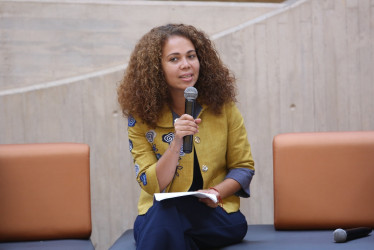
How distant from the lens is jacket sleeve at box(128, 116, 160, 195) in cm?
215

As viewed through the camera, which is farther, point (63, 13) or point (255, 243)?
point (63, 13)

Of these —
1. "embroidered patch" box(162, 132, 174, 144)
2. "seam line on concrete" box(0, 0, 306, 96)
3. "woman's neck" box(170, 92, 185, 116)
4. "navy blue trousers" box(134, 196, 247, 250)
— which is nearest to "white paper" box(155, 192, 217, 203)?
"navy blue trousers" box(134, 196, 247, 250)

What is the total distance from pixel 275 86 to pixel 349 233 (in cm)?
141

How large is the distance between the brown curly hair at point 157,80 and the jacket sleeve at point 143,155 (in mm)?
42

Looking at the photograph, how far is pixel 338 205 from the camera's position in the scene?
2422 millimetres

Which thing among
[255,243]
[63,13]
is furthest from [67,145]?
[63,13]

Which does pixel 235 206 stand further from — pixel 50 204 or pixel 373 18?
pixel 373 18

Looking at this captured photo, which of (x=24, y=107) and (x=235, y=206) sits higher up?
(x=24, y=107)

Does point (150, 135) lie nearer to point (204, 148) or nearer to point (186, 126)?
point (204, 148)

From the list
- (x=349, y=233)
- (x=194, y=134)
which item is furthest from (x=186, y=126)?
(x=349, y=233)

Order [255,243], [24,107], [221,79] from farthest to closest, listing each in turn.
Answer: [24,107]
[221,79]
[255,243]

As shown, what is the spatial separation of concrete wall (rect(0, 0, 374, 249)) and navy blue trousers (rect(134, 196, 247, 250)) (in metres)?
1.20

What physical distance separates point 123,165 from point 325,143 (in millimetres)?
1376

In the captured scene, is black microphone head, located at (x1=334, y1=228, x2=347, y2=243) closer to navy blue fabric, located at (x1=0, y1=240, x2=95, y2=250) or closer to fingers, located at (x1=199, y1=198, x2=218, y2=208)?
fingers, located at (x1=199, y1=198, x2=218, y2=208)
